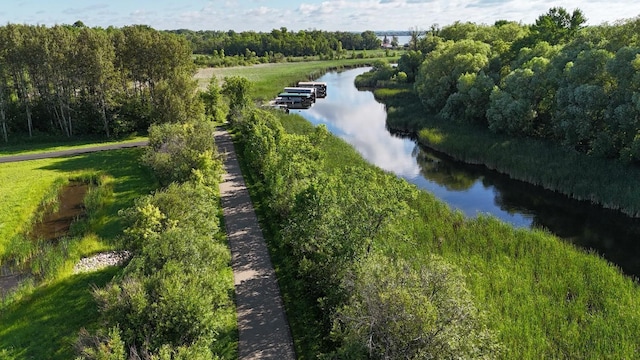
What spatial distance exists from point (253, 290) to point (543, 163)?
27227 millimetres

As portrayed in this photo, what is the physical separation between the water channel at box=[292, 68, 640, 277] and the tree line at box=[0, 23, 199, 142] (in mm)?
21097

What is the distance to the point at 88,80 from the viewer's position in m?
42.9

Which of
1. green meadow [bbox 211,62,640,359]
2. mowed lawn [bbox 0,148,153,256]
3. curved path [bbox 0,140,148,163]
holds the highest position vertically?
curved path [bbox 0,140,148,163]

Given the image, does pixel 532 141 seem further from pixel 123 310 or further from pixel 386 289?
pixel 123 310

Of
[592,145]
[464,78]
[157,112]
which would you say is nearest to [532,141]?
[592,145]

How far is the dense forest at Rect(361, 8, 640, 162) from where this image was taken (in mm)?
32062

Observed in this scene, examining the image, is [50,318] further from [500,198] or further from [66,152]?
[500,198]

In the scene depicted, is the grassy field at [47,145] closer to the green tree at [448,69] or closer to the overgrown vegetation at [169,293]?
the overgrown vegetation at [169,293]

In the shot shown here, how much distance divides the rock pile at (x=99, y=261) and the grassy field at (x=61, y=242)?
1.33 feet

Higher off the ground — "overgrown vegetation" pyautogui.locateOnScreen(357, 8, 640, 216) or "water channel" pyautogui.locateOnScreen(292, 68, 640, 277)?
"overgrown vegetation" pyautogui.locateOnScreen(357, 8, 640, 216)

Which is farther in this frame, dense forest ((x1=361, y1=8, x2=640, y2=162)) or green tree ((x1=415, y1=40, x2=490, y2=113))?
green tree ((x1=415, y1=40, x2=490, y2=113))

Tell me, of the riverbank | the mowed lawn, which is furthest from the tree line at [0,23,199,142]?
the riverbank

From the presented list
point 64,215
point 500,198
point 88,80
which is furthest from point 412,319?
point 88,80

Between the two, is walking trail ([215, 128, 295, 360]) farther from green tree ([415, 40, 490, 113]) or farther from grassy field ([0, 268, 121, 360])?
green tree ([415, 40, 490, 113])
